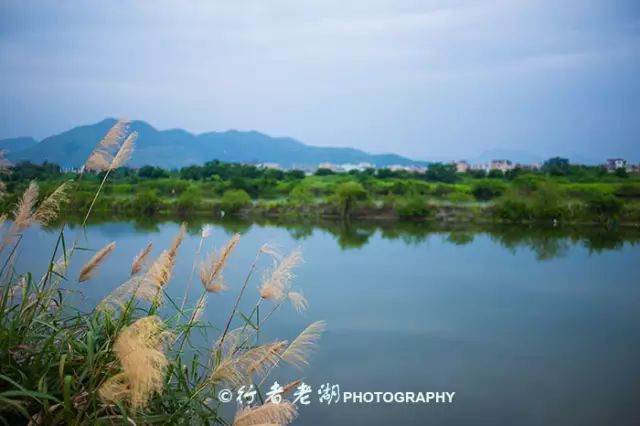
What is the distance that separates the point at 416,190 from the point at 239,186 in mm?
7096

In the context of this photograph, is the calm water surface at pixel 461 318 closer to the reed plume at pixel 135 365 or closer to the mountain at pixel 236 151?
the reed plume at pixel 135 365

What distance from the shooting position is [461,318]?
374 inches

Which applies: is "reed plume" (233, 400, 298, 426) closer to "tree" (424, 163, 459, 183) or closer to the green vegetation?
the green vegetation

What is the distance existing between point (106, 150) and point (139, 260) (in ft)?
1.20

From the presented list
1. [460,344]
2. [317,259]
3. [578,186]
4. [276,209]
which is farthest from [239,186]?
[460,344]

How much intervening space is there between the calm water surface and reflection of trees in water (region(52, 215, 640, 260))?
14 cm

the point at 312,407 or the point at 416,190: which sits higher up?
the point at 416,190

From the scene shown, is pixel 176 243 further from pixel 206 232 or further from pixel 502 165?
pixel 502 165

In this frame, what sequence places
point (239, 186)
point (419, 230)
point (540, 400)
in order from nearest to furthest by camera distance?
1. point (540, 400)
2. point (419, 230)
3. point (239, 186)

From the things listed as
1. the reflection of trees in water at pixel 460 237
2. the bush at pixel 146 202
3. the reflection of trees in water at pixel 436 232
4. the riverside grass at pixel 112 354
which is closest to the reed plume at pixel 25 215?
the riverside grass at pixel 112 354

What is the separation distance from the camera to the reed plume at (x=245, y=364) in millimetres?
1565

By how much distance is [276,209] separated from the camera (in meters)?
21.2

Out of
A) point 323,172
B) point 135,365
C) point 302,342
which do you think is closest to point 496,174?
Result: point 323,172

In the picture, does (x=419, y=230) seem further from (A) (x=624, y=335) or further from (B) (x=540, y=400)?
(B) (x=540, y=400)
